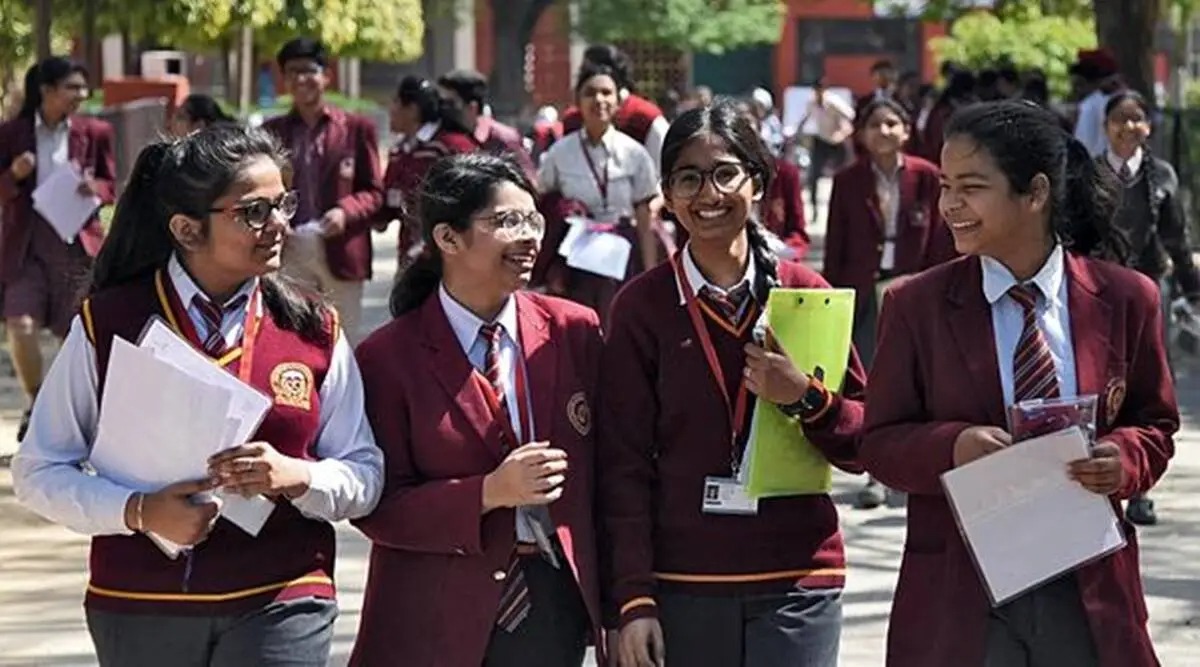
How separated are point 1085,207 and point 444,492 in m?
1.34

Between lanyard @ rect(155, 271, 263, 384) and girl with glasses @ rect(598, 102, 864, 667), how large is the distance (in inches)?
28.9

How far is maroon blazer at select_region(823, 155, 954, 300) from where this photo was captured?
1077 cm

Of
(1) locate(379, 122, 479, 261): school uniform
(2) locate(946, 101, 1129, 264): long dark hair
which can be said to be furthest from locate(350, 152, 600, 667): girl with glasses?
(1) locate(379, 122, 479, 261): school uniform

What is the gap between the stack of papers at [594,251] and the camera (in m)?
11.1

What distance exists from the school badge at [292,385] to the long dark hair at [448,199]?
34cm

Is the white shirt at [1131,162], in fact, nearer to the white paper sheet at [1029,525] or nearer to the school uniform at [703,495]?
the school uniform at [703,495]

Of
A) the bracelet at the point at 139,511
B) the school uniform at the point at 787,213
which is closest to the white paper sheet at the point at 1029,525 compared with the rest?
the bracelet at the point at 139,511

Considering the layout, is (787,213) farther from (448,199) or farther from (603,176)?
(448,199)

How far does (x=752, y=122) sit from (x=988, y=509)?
120 centimetres

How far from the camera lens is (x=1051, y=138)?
4.77 meters

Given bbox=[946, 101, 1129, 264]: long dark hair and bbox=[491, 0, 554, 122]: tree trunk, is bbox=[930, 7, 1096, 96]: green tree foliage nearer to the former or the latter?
bbox=[491, 0, 554, 122]: tree trunk

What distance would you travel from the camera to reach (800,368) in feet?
16.6

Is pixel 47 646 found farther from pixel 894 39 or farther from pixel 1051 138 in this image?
pixel 894 39

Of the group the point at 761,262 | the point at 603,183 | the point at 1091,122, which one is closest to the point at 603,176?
the point at 603,183
